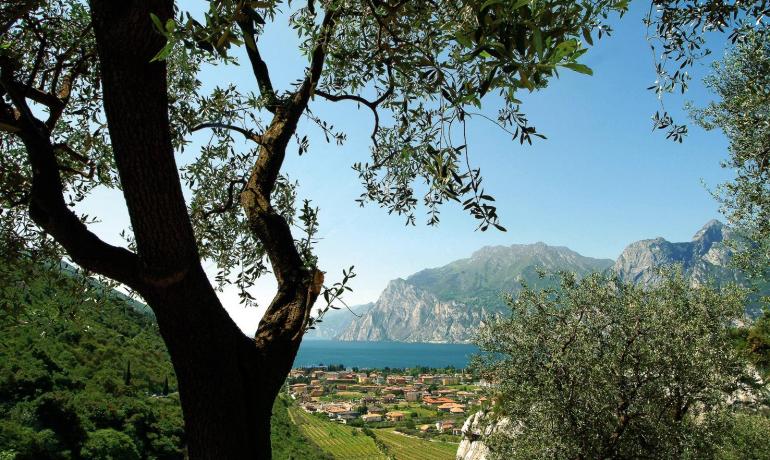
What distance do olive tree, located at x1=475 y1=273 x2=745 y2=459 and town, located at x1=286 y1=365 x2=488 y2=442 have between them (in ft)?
272

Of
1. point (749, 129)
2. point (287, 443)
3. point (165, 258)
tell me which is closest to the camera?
point (165, 258)

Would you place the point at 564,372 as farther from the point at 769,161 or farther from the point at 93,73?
the point at 93,73

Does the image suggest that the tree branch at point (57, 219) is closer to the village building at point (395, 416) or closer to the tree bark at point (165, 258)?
the tree bark at point (165, 258)

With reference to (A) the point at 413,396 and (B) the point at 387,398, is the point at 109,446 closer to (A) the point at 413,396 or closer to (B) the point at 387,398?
(B) the point at 387,398

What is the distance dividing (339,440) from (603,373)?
100 meters

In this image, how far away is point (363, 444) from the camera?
98.6m

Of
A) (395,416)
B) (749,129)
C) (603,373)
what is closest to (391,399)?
(395,416)

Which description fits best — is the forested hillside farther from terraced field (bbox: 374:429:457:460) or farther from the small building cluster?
the small building cluster

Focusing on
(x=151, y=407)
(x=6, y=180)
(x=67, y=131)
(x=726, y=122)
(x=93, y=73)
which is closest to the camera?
(x=6, y=180)

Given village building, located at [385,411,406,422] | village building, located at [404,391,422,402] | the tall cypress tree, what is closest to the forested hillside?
the tall cypress tree

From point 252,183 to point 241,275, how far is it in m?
1.58

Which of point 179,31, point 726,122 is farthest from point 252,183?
point 726,122

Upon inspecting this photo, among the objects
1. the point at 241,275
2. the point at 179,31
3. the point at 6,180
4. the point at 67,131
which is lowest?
the point at 241,275

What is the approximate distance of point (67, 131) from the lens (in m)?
5.60
